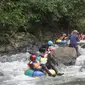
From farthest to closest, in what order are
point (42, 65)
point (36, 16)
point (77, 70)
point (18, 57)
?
1. point (36, 16)
2. point (18, 57)
3. point (77, 70)
4. point (42, 65)

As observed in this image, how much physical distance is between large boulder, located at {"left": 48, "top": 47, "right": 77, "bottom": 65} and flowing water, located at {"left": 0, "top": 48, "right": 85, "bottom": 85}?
12.2 inches

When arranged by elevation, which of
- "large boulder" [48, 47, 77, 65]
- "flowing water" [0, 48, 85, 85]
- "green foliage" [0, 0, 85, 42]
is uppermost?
"green foliage" [0, 0, 85, 42]

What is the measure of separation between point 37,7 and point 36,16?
0.57 m

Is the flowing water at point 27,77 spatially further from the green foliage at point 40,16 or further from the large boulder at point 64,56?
the green foliage at point 40,16

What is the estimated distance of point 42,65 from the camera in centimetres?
1040

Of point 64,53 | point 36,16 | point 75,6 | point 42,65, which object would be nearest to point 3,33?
Result: point 36,16

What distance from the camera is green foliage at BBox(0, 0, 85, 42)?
14633 mm

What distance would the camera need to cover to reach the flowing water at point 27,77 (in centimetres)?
954

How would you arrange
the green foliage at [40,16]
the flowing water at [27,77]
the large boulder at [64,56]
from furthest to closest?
the green foliage at [40,16] < the large boulder at [64,56] < the flowing water at [27,77]

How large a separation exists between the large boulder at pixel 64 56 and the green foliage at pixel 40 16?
3132mm

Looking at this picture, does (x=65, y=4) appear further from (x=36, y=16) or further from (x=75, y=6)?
(x=36, y=16)

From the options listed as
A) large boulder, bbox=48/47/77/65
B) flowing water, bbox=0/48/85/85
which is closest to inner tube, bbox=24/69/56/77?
flowing water, bbox=0/48/85/85

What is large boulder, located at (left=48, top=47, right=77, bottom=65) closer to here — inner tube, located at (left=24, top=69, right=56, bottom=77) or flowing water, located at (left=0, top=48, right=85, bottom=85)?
flowing water, located at (left=0, top=48, right=85, bottom=85)

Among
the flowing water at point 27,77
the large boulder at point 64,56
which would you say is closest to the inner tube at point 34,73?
the flowing water at point 27,77
